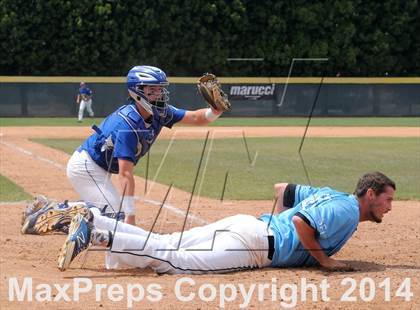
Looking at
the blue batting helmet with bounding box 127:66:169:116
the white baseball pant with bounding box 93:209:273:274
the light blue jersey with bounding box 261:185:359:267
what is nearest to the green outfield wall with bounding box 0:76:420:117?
the blue batting helmet with bounding box 127:66:169:116

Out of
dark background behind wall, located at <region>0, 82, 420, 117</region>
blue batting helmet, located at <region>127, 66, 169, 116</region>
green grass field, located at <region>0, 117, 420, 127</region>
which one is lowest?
blue batting helmet, located at <region>127, 66, 169, 116</region>

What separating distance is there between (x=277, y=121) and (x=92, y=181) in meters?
30.2

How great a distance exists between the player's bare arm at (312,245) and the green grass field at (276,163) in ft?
19.6

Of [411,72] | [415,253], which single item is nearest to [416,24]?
[411,72]

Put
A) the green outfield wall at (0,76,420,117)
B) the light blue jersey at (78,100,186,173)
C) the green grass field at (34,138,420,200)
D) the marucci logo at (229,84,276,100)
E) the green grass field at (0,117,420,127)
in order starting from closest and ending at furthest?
the light blue jersey at (78,100,186,173) < the green grass field at (34,138,420,200) < the green grass field at (0,117,420,127) < the green outfield wall at (0,76,420,117) < the marucci logo at (229,84,276,100)

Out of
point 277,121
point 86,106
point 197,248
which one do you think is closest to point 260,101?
point 277,121

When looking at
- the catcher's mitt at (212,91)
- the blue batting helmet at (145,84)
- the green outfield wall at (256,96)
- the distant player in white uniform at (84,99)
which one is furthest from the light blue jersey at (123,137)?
the green outfield wall at (256,96)

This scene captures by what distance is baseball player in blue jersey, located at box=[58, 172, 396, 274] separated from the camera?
676 cm

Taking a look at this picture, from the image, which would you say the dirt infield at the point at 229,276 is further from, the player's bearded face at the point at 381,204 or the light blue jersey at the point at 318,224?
the player's bearded face at the point at 381,204

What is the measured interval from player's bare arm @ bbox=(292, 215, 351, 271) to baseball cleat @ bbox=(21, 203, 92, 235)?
2.18 m

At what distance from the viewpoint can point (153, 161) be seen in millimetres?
19234

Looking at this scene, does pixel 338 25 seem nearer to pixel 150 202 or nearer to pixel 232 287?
pixel 150 202

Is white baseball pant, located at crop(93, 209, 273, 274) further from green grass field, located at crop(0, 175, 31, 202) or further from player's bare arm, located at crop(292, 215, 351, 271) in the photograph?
green grass field, located at crop(0, 175, 31, 202)

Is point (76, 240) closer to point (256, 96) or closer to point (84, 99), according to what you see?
point (84, 99)
